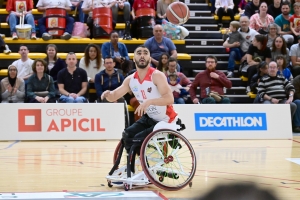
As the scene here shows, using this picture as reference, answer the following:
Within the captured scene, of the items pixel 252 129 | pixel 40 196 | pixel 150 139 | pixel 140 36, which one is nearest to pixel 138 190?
pixel 150 139

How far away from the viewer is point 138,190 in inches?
253

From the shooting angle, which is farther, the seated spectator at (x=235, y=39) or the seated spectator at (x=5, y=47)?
the seated spectator at (x=235, y=39)

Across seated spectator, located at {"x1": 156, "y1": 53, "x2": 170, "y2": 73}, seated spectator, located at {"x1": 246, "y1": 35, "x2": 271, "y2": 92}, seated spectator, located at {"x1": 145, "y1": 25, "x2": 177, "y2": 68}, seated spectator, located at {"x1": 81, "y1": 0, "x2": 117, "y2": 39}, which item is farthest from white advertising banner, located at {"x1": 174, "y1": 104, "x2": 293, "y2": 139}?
seated spectator, located at {"x1": 81, "y1": 0, "x2": 117, "y2": 39}

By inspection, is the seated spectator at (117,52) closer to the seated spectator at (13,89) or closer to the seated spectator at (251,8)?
the seated spectator at (13,89)

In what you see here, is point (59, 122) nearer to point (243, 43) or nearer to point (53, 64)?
point (53, 64)

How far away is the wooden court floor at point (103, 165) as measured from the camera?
660cm

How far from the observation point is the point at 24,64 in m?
12.3

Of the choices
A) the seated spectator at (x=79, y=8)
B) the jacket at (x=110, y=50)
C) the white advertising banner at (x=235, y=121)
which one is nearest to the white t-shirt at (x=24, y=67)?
the jacket at (x=110, y=50)

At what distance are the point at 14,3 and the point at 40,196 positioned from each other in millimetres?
8991

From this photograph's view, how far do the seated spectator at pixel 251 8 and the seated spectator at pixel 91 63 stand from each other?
4.89 m

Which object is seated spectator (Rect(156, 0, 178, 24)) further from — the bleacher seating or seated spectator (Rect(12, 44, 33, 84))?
seated spectator (Rect(12, 44, 33, 84))

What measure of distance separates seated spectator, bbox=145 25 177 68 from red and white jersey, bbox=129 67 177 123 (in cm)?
637

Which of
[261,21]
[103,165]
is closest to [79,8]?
[261,21]

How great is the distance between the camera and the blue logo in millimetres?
11117
